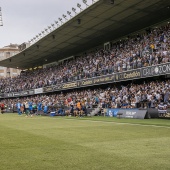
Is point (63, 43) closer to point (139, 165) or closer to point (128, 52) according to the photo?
point (128, 52)

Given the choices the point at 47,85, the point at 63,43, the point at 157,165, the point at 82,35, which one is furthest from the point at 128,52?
the point at 157,165

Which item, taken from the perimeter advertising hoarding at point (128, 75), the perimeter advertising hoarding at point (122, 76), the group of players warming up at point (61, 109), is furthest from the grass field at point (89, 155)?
the group of players warming up at point (61, 109)

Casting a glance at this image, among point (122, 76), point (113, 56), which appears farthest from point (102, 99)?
point (113, 56)

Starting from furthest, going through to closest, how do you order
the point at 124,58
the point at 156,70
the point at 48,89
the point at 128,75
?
1. the point at 48,89
2. the point at 124,58
3. the point at 128,75
4. the point at 156,70

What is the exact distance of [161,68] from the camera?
27625 mm

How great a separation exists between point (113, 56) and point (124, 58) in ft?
14.4

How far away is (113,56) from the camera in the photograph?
130 feet

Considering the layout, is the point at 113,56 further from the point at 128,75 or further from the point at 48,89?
the point at 48,89

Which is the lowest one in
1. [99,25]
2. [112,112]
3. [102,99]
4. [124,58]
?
[112,112]

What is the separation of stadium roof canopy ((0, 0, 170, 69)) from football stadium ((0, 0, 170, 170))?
0.10 meters

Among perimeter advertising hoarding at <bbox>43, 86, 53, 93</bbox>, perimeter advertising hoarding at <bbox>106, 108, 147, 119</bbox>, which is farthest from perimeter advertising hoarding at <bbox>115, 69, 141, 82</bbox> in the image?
perimeter advertising hoarding at <bbox>43, 86, 53, 93</bbox>

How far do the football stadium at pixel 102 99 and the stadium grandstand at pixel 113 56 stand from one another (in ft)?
0.34

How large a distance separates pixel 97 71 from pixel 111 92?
4.82 metres

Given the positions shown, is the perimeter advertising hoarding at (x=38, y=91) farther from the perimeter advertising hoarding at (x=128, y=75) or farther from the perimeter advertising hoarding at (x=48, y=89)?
the perimeter advertising hoarding at (x=128, y=75)
